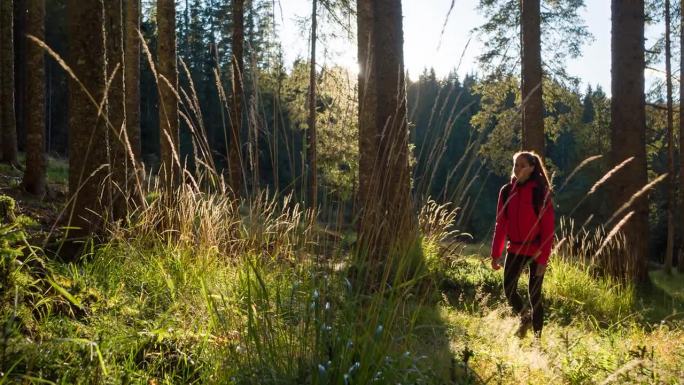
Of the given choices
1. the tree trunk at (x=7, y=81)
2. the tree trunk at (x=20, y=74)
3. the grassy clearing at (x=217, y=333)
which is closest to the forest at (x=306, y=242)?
the grassy clearing at (x=217, y=333)

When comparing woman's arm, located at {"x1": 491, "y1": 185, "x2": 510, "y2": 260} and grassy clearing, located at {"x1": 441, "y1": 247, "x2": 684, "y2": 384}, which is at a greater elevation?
woman's arm, located at {"x1": 491, "y1": 185, "x2": 510, "y2": 260}

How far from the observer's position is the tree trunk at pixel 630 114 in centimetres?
850

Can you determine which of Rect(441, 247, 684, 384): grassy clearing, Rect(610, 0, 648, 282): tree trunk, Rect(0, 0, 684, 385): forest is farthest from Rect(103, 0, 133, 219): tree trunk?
Rect(610, 0, 648, 282): tree trunk

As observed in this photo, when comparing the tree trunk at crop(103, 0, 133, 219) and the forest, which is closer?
the forest

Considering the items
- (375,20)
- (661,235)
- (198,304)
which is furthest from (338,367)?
(661,235)

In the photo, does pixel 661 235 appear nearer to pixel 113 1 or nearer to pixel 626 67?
pixel 626 67

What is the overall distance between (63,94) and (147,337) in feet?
122

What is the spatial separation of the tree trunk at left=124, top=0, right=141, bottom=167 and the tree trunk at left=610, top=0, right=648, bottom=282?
7.98m

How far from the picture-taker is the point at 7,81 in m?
13.4

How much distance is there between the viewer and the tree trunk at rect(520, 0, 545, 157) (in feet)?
34.2

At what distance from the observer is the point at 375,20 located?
752cm

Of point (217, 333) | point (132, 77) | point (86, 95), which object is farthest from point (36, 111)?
point (217, 333)

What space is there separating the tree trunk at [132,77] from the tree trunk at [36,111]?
1794mm

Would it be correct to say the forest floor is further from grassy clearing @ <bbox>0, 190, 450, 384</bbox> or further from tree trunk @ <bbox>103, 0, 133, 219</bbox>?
tree trunk @ <bbox>103, 0, 133, 219</bbox>
